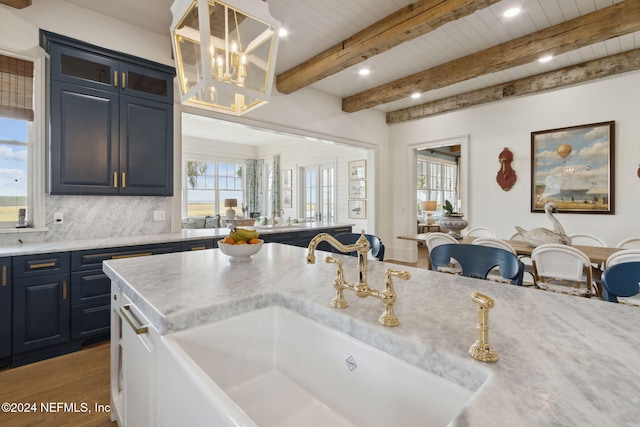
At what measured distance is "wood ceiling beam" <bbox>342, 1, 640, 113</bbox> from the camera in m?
2.91

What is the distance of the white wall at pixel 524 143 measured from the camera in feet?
12.8

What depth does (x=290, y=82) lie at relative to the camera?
13.9 feet

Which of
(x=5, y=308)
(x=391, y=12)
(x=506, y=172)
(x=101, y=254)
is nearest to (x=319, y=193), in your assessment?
(x=506, y=172)

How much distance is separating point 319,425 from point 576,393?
622mm

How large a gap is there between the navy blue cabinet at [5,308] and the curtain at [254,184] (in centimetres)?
684

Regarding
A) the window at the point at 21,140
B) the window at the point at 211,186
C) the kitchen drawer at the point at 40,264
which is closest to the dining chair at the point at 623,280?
the kitchen drawer at the point at 40,264

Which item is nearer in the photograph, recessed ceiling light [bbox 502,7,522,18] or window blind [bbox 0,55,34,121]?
window blind [bbox 0,55,34,121]

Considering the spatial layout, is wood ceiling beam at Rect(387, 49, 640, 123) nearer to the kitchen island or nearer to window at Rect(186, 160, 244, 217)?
the kitchen island

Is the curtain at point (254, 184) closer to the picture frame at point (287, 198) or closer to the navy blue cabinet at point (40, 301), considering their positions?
the picture frame at point (287, 198)

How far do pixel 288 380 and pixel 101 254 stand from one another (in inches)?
94.4

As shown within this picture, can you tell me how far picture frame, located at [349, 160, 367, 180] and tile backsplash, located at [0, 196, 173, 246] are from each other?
13.8 feet

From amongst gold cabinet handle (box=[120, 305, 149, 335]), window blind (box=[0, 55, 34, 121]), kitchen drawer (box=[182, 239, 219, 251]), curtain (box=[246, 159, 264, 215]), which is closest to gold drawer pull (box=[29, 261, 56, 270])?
kitchen drawer (box=[182, 239, 219, 251])

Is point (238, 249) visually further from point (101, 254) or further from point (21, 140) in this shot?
point (21, 140)

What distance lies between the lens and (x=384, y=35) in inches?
122
